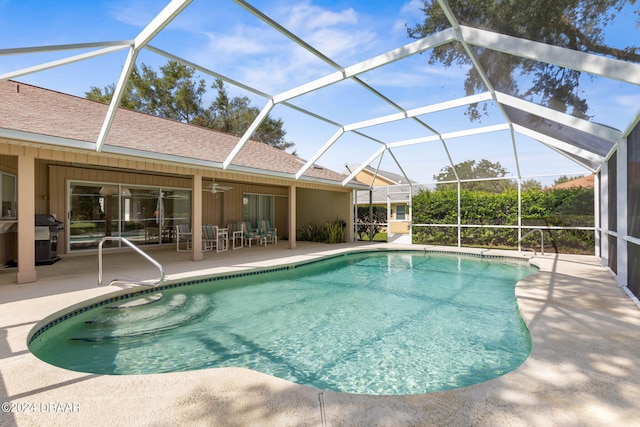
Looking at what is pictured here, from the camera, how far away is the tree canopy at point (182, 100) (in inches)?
786

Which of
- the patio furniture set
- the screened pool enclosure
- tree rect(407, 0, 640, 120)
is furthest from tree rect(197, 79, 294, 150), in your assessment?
tree rect(407, 0, 640, 120)

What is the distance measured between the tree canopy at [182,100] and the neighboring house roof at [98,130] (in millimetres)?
10372

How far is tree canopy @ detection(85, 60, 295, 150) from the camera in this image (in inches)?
786

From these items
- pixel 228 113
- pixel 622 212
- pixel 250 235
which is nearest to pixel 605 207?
pixel 622 212

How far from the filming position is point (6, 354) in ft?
10.2

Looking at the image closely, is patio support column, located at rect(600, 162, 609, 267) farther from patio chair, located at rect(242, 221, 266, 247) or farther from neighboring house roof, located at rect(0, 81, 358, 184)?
patio chair, located at rect(242, 221, 266, 247)

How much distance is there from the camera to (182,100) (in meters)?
21.2

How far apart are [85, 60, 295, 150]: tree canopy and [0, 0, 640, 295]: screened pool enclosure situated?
13673 mm

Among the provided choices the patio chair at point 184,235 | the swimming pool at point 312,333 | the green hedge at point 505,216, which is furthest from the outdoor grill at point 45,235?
the green hedge at point 505,216

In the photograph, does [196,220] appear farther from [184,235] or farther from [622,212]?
[622,212]

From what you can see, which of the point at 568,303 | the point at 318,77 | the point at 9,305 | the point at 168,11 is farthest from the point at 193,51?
the point at 568,303

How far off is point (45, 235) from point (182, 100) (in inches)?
618

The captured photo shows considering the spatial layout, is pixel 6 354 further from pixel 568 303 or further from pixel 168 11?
pixel 568 303

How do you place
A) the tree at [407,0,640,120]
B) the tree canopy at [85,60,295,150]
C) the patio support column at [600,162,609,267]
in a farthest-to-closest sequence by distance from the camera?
the tree canopy at [85,60,295,150], the patio support column at [600,162,609,267], the tree at [407,0,640,120]
